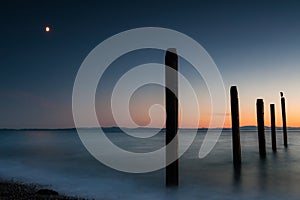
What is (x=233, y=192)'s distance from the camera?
26.1 ft

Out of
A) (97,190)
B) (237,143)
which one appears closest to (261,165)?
(237,143)

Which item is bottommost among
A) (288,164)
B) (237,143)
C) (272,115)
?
(288,164)

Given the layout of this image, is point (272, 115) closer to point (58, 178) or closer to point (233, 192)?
point (233, 192)

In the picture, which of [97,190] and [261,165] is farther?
[261,165]

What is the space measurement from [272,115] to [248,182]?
8.32 meters

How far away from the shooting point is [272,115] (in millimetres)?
16516

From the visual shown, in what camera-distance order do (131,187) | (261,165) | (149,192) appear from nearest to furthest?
(149,192) → (131,187) → (261,165)

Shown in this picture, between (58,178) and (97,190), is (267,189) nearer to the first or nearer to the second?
(97,190)

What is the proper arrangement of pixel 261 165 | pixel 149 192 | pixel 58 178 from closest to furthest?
pixel 149 192 → pixel 58 178 → pixel 261 165

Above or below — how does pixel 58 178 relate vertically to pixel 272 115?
below

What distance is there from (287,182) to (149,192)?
17.4 feet

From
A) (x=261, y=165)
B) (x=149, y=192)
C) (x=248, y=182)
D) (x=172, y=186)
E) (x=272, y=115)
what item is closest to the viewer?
(x=172, y=186)

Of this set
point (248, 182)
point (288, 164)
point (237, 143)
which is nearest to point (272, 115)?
point (288, 164)

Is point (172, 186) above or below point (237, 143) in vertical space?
below
